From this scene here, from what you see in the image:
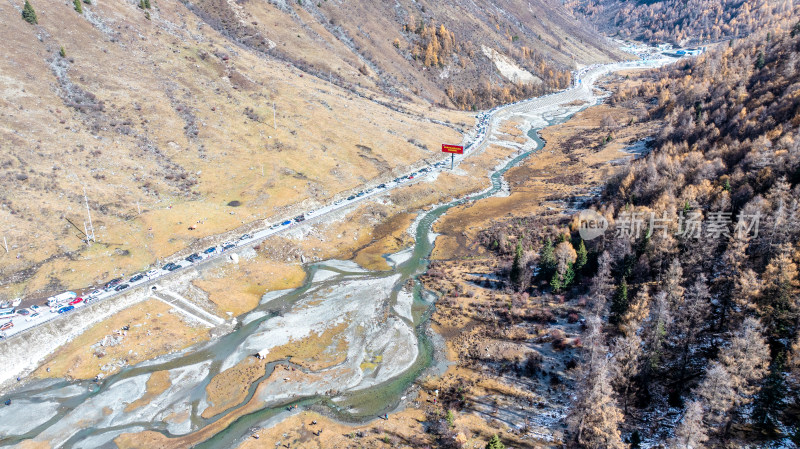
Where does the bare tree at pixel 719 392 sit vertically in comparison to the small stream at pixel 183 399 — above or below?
above

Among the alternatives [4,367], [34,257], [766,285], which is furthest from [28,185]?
[766,285]

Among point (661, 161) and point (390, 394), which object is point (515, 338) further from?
point (661, 161)

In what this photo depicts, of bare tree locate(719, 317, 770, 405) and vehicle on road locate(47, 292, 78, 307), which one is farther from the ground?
bare tree locate(719, 317, 770, 405)

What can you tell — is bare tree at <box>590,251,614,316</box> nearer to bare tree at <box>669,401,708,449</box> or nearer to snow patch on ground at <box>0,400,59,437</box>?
bare tree at <box>669,401,708,449</box>

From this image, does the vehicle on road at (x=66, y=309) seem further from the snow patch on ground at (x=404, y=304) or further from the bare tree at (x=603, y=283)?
the bare tree at (x=603, y=283)

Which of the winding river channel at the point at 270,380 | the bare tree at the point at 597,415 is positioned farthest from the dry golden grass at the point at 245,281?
the bare tree at the point at 597,415

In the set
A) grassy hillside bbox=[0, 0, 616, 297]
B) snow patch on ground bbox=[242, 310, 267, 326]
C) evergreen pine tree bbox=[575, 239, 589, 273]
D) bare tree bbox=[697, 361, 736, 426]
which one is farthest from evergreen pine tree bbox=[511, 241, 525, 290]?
grassy hillside bbox=[0, 0, 616, 297]
